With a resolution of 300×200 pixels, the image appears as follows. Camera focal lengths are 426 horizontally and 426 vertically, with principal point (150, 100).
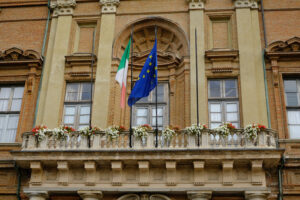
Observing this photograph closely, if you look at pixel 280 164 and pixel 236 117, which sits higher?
pixel 236 117

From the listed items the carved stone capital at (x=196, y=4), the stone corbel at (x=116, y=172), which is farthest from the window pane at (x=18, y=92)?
the carved stone capital at (x=196, y=4)

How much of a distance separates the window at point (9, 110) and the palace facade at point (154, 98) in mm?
41

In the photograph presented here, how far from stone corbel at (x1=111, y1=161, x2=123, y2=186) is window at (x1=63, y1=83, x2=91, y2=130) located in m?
2.80

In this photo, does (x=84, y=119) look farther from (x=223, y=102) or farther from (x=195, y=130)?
(x=223, y=102)

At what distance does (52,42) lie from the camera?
17016 millimetres

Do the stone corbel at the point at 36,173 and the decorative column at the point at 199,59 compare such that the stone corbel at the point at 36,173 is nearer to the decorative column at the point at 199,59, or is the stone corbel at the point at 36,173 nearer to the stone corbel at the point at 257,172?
the decorative column at the point at 199,59

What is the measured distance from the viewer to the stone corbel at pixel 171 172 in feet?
42.1

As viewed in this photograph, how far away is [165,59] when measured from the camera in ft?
54.7

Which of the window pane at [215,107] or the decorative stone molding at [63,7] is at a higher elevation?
the decorative stone molding at [63,7]

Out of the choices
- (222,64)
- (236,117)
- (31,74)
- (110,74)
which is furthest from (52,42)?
(236,117)

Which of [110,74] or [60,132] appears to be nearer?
[60,132]

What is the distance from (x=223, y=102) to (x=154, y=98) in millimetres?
2574

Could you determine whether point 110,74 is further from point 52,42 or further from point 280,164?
point 280,164

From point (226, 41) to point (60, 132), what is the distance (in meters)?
7.26
